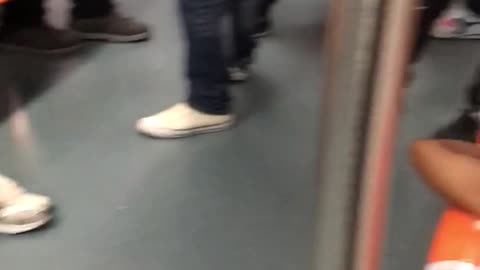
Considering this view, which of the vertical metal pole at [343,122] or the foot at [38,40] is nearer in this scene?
the vertical metal pole at [343,122]

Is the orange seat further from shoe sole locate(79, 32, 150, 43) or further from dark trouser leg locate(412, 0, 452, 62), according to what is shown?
shoe sole locate(79, 32, 150, 43)

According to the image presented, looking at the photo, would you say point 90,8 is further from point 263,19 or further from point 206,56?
point 206,56

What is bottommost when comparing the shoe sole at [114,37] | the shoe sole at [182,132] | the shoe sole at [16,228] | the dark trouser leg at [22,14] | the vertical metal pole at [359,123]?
the shoe sole at [16,228]

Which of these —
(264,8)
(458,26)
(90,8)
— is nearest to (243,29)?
(264,8)

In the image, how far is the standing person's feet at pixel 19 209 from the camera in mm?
1205

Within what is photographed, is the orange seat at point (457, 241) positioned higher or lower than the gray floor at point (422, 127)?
higher

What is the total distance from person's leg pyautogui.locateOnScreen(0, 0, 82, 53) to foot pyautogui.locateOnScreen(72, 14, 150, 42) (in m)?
0.05

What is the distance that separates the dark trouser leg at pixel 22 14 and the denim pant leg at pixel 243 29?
0.54m

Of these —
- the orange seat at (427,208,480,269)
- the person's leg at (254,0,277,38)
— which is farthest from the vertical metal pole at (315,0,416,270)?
the person's leg at (254,0,277,38)

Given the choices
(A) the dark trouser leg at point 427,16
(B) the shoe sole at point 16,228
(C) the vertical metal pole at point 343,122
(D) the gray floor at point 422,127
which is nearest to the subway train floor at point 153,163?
(B) the shoe sole at point 16,228

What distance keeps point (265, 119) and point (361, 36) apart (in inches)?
42.9

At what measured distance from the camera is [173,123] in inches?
59.0

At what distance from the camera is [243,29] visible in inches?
64.0

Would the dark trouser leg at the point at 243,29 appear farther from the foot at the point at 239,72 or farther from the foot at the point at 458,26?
the foot at the point at 458,26
